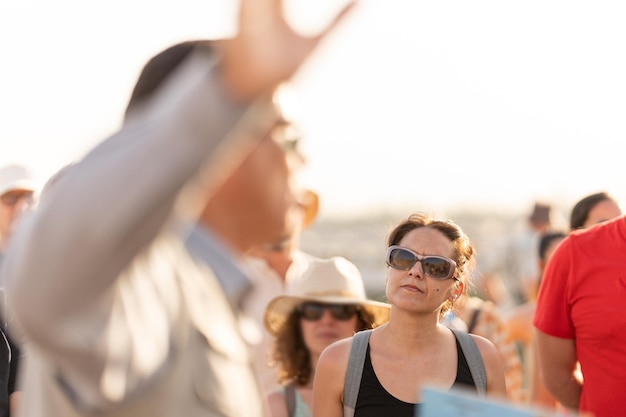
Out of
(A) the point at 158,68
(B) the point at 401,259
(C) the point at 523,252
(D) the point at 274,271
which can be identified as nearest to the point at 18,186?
(D) the point at 274,271

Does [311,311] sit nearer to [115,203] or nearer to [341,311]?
[341,311]

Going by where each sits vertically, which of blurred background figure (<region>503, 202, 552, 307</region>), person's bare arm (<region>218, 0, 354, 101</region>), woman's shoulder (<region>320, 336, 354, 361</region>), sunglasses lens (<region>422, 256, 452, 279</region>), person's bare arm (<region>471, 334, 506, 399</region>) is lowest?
blurred background figure (<region>503, 202, 552, 307</region>)

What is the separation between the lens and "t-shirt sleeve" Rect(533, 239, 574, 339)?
4367 millimetres

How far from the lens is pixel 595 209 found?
5887 millimetres

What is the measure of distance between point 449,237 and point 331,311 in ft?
3.89

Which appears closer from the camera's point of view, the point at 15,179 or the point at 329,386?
the point at 329,386

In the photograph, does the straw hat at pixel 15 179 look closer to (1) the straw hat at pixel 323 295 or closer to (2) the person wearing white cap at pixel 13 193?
(2) the person wearing white cap at pixel 13 193

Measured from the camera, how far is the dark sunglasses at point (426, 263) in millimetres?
3953

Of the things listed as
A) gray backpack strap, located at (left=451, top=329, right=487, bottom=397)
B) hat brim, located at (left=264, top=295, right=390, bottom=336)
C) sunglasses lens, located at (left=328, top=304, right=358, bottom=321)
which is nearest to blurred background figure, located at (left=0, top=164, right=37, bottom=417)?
hat brim, located at (left=264, top=295, right=390, bottom=336)

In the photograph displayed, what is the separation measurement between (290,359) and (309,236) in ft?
87.7

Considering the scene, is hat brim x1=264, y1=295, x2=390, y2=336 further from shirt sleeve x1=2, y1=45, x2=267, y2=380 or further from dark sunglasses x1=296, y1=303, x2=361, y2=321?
shirt sleeve x1=2, y1=45, x2=267, y2=380

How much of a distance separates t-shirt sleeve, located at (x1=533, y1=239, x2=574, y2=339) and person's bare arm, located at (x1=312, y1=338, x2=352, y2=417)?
105cm

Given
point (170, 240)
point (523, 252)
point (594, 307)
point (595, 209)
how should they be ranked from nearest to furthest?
point (170, 240)
point (594, 307)
point (595, 209)
point (523, 252)

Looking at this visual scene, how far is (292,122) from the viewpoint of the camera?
1.51 metres
